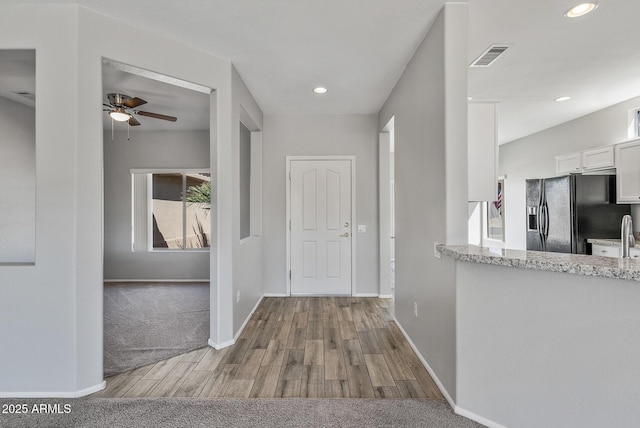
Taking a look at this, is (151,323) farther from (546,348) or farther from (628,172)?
(628,172)

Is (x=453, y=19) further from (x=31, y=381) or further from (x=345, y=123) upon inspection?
(x=31, y=381)

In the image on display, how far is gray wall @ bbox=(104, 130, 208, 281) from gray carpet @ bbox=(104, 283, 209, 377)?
380 mm

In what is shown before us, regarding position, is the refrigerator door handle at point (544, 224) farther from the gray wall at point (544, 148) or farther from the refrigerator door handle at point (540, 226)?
the gray wall at point (544, 148)

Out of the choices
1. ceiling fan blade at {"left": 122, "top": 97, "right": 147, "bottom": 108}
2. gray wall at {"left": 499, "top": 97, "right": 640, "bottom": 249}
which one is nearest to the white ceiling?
ceiling fan blade at {"left": 122, "top": 97, "right": 147, "bottom": 108}

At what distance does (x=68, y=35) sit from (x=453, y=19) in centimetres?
257

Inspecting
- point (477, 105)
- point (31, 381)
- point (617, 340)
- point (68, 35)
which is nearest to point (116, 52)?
point (68, 35)

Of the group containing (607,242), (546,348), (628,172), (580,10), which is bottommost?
(546,348)

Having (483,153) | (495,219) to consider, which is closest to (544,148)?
(495,219)

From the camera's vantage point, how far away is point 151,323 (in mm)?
3438

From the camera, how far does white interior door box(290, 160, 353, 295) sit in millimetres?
4516

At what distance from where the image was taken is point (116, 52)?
2234 millimetres

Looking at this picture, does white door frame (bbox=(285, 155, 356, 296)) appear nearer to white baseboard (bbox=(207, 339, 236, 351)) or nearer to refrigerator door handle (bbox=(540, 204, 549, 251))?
white baseboard (bbox=(207, 339, 236, 351))

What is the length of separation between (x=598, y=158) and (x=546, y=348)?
3.78 metres

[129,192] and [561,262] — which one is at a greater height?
[129,192]
